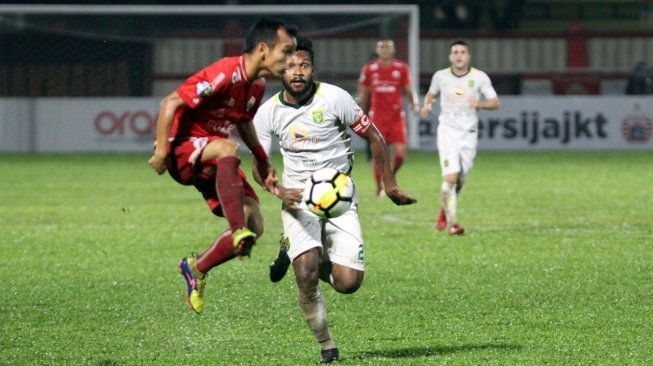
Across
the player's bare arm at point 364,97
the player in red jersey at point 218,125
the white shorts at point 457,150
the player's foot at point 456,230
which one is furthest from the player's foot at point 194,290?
the player's bare arm at point 364,97

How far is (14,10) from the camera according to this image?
29656 millimetres

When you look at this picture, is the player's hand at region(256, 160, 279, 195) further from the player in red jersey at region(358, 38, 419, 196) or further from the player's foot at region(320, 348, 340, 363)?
the player in red jersey at region(358, 38, 419, 196)

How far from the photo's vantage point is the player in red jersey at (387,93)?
769 inches

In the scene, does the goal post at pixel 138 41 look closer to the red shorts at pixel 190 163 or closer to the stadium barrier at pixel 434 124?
the stadium barrier at pixel 434 124

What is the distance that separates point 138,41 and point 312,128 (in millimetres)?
23649

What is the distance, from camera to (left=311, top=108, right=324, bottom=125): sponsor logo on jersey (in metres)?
7.76

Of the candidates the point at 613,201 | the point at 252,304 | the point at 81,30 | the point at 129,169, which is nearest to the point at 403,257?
the point at 252,304

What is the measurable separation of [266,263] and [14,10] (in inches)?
746

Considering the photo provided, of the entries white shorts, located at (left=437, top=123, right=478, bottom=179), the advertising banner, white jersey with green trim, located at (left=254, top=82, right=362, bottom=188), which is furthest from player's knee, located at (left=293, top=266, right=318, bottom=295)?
the advertising banner

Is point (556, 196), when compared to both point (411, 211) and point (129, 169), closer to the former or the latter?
point (411, 211)

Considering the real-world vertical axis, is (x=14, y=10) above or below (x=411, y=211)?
above

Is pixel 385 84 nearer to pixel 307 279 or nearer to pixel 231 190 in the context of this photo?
pixel 307 279

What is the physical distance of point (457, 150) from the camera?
14.7 metres

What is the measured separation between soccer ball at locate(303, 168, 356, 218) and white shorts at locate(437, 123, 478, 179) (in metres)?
7.27
